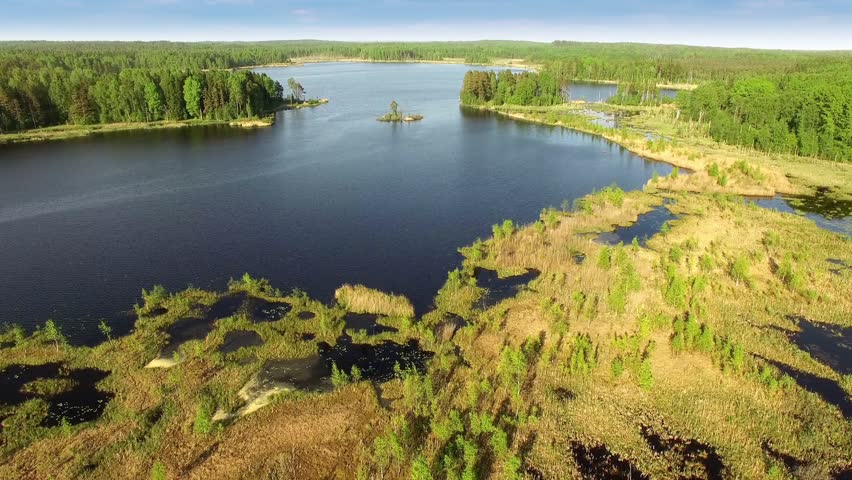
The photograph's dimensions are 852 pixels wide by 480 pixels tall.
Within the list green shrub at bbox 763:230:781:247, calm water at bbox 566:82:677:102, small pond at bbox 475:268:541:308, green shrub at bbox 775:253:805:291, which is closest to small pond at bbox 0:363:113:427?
small pond at bbox 475:268:541:308

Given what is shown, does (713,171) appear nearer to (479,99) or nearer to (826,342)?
(826,342)

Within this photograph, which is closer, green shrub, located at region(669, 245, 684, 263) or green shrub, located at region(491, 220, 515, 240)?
green shrub, located at region(669, 245, 684, 263)

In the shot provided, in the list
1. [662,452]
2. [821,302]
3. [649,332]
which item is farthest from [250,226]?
[821,302]

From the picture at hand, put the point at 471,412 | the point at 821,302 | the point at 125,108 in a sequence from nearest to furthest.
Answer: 1. the point at 471,412
2. the point at 821,302
3. the point at 125,108

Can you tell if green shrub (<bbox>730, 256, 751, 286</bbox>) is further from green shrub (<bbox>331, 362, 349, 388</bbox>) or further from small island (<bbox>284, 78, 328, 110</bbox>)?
small island (<bbox>284, 78, 328, 110</bbox>)

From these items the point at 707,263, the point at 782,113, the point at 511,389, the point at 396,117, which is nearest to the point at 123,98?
the point at 396,117

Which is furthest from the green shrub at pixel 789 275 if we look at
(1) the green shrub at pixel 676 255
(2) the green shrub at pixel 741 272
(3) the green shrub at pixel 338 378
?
(3) the green shrub at pixel 338 378

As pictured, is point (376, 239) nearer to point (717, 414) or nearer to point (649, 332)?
point (649, 332)
